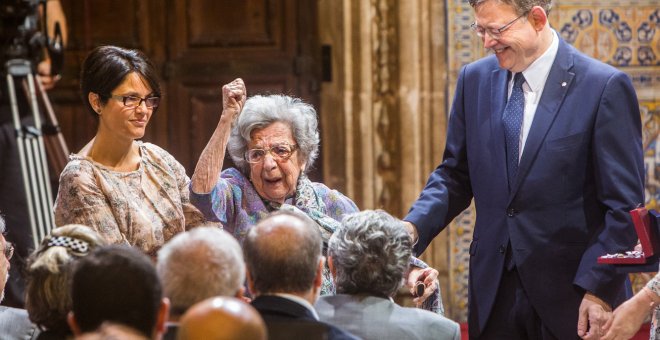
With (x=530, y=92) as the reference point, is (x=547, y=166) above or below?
below

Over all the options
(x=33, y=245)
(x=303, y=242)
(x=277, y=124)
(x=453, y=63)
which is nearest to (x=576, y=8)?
(x=453, y=63)

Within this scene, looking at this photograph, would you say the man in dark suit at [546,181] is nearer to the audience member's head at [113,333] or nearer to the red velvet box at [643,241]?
the red velvet box at [643,241]

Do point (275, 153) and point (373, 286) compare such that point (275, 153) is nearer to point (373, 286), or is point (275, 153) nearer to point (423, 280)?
point (423, 280)

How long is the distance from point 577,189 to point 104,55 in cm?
146

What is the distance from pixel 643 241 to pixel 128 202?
4.88ft

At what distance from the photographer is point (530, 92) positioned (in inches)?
129

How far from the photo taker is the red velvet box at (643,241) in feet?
9.73

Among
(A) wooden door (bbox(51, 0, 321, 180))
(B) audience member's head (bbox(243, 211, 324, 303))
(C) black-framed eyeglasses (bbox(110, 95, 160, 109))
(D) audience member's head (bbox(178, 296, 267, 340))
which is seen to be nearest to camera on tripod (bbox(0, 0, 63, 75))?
(A) wooden door (bbox(51, 0, 321, 180))

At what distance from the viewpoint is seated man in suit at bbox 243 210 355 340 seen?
2.44m

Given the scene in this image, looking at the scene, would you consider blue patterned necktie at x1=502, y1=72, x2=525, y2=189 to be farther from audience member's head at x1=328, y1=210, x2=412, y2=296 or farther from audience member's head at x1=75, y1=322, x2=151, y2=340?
audience member's head at x1=75, y1=322, x2=151, y2=340

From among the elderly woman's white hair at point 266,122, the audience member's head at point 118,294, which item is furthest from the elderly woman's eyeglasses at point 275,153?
the audience member's head at point 118,294

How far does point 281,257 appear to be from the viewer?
2467 millimetres

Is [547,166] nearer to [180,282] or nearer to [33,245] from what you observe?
[180,282]

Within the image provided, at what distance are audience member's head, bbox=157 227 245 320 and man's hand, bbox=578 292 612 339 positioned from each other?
3.72ft
